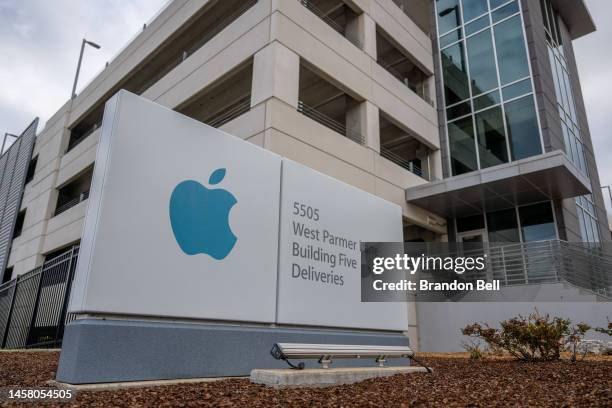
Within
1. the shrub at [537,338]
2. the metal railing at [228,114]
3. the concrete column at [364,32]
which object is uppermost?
the concrete column at [364,32]

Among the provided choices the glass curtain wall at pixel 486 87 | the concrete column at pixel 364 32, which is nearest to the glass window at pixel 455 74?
the glass curtain wall at pixel 486 87

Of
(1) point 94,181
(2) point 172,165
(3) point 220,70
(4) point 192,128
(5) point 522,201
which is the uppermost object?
(3) point 220,70

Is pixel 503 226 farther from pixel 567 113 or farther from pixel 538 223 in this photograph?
pixel 567 113

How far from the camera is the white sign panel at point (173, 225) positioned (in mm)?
5336

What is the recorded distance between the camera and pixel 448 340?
13.7 metres

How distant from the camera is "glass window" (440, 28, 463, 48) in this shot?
19.6m

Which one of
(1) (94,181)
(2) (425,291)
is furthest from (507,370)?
(2) (425,291)

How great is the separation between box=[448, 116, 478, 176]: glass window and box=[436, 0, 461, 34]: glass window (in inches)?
195

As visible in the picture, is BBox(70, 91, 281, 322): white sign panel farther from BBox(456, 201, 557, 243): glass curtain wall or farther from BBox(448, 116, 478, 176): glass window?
BBox(448, 116, 478, 176): glass window

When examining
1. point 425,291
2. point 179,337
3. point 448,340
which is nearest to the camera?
point 179,337

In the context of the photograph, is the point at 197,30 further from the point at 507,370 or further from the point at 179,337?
the point at 507,370

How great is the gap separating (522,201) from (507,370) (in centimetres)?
990

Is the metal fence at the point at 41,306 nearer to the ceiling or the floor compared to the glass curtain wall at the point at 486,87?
nearer to the floor

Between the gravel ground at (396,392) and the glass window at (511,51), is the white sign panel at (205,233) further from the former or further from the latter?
the glass window at (511,51)
